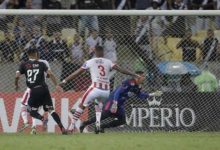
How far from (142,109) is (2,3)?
5859mm

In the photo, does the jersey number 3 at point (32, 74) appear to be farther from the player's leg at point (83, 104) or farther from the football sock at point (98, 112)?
the football sock at point (98, 112)

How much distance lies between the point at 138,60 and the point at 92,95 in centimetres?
212

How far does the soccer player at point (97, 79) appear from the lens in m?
17.5

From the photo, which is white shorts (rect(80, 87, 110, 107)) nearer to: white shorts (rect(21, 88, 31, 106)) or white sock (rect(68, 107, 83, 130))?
white sock (rect(68, 107, 83, 130))

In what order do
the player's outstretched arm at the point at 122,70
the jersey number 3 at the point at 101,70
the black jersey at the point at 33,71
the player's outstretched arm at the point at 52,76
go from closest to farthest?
1. the player's outstretched arm at the point at 52,76
2. the black jersey at the point at 33,71
3. the player's outstretched arm at the point at 122,70
4. the jersey number 3 at the point at 101,70

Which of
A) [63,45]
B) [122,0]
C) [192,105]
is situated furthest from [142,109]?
[122,0]

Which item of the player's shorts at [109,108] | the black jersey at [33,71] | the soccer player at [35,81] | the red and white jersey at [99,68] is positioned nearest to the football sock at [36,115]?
the soccer player at [35,81]

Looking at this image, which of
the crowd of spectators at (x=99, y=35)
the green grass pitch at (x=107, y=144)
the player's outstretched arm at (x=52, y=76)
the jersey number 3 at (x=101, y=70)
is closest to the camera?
the green grass pitch at (x=107, y=144)

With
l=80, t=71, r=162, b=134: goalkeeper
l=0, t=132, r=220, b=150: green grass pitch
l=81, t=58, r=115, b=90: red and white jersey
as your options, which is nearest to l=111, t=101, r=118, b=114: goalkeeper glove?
l=80, t=71, r=162, b=134: goalkeeper

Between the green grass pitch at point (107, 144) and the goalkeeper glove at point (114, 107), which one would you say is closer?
the green grass pitch at point (107, 144)

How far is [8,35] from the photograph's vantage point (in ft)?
60.9

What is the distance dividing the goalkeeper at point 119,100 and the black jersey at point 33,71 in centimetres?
146

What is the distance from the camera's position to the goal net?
18.6 meters

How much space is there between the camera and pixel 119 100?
1781cm
